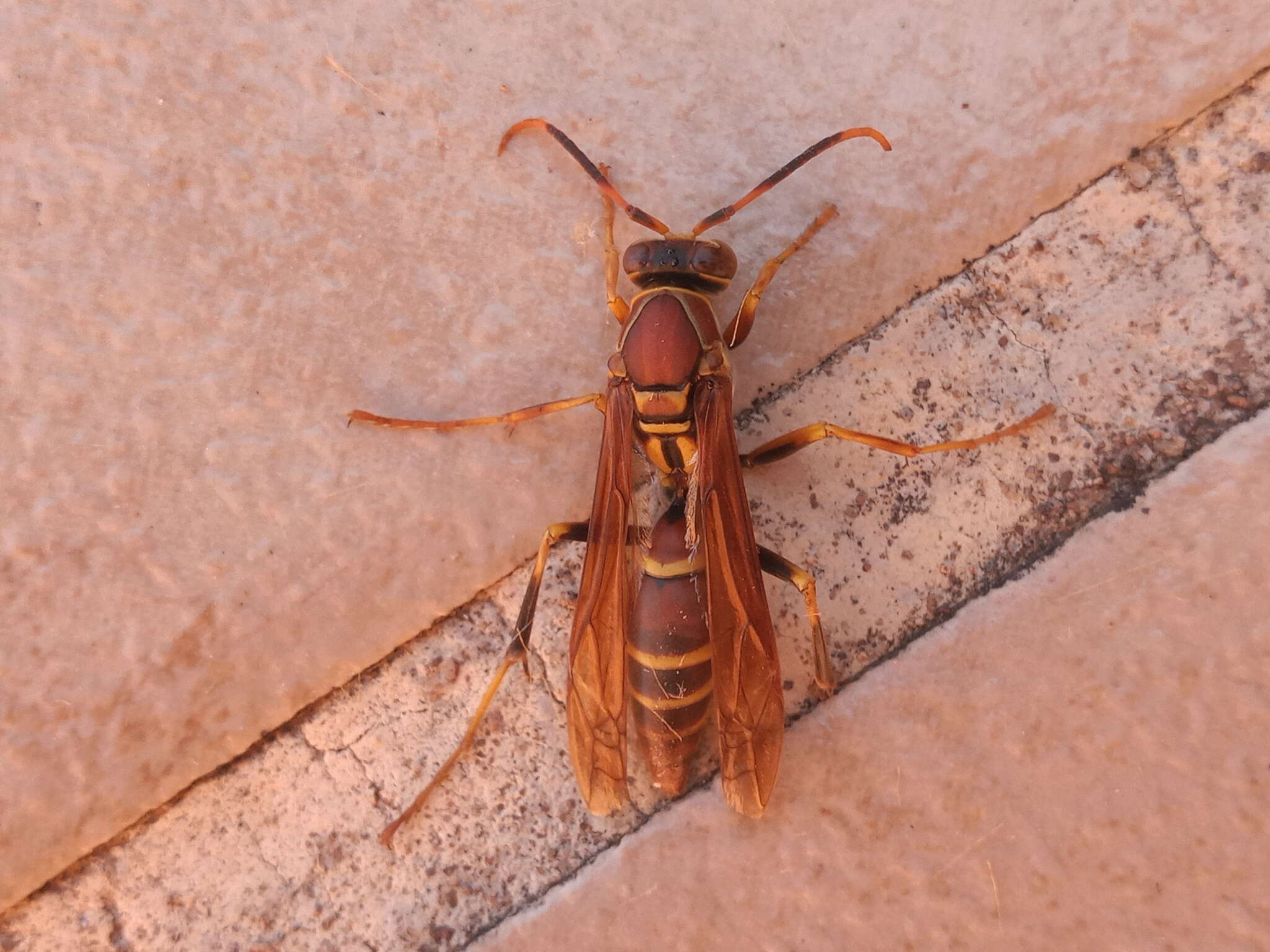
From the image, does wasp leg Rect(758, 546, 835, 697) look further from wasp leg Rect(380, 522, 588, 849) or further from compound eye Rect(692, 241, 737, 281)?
compound eye Rect(692, 241, 737, 281)

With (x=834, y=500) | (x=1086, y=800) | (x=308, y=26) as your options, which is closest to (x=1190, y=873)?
(x=1086, y=800)

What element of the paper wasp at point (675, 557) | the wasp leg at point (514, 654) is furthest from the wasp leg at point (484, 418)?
the wasp leg at point (514, 654)

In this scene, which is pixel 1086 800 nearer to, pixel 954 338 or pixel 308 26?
pixel 954 338

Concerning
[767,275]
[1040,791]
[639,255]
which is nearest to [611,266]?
[639,255]

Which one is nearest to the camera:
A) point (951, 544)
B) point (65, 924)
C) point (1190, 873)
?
point (1190, 873)

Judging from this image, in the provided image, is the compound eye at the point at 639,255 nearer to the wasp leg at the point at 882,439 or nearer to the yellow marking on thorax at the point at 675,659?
the wasp leg at the point at 882,439

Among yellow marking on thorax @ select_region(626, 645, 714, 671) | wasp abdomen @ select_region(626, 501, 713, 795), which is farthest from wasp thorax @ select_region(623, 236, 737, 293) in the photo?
yellow marking on thorax @ select_region(626, 645, 714, 671)

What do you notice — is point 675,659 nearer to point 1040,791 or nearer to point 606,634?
point 606,634
